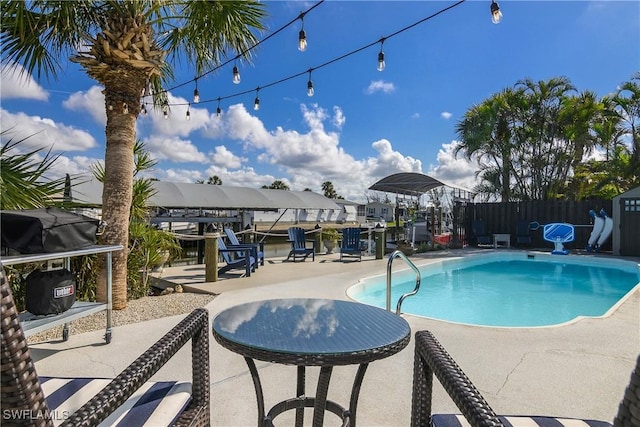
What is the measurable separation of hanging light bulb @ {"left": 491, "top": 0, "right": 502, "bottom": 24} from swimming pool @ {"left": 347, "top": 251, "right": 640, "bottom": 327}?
154 inches

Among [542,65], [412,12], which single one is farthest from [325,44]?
[542,65]

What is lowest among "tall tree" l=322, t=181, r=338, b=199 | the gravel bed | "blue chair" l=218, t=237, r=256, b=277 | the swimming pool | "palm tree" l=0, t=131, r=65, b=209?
the swimming pool

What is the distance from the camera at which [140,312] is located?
458 centimetres

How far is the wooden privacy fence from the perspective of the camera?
1278 cm

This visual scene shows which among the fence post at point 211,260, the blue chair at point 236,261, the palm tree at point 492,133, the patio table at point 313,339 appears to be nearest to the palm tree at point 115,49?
the fence post at point 211,260

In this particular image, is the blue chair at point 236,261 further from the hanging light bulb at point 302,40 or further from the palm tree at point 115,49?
the hanging light bulb at point 302,40

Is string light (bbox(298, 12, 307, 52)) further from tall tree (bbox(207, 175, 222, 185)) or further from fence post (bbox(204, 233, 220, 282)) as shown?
tall tree (bbox(207, 175, 222, 185))

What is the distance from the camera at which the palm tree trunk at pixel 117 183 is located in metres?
4.63

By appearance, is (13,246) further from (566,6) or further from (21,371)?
(566,6)

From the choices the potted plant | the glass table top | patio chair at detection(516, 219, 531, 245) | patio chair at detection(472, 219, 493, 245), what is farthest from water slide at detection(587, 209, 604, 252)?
the glass table top

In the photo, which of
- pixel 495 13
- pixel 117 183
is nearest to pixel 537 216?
pixel 495 13

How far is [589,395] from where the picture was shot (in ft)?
8.01

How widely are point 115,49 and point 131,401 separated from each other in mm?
4525

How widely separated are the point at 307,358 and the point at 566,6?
8523mm
